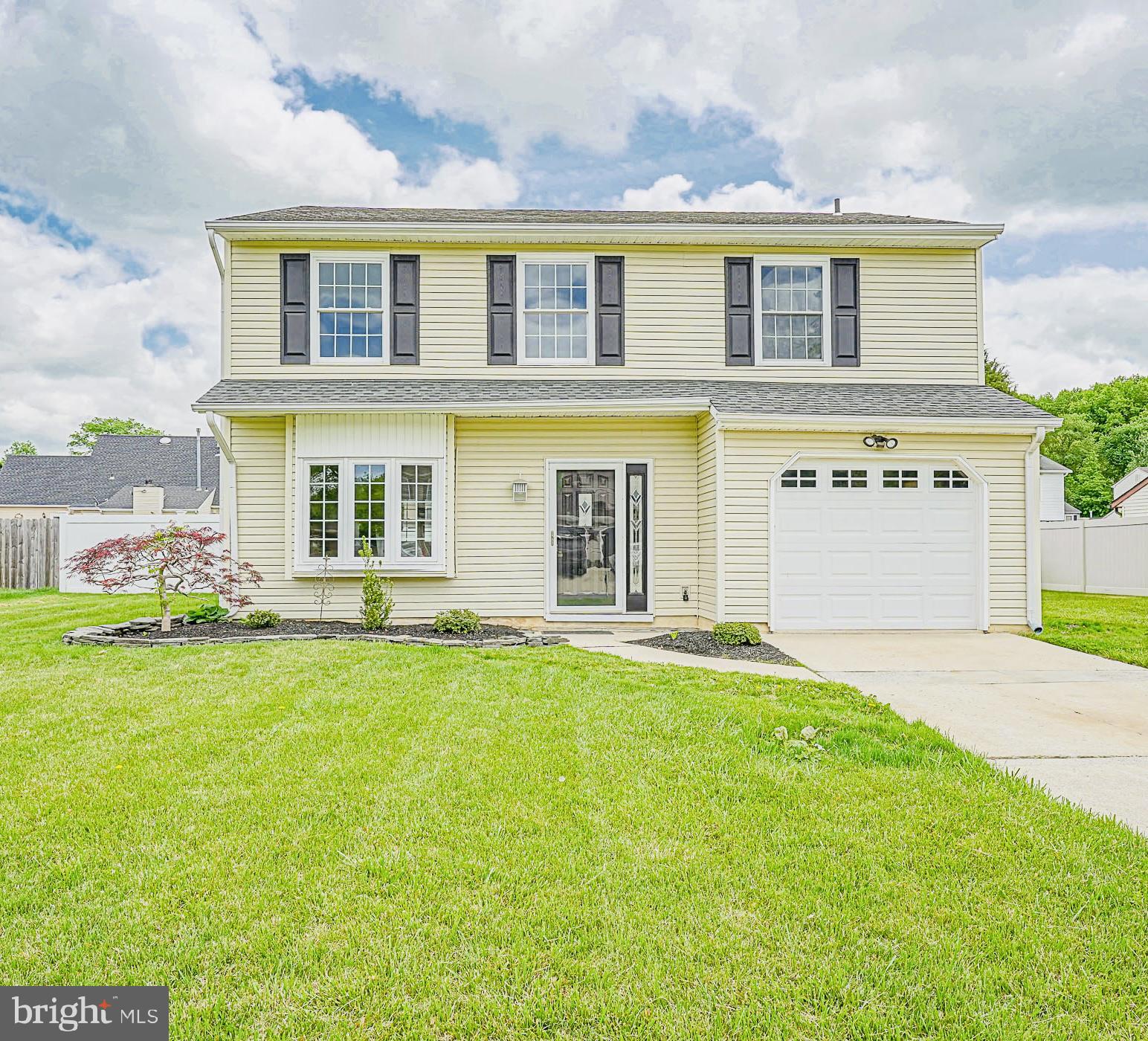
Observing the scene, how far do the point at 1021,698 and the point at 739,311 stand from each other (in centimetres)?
623

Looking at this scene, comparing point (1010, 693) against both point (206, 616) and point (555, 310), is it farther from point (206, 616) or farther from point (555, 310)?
point (206, 616)

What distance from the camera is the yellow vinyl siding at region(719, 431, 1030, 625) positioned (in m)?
8.66

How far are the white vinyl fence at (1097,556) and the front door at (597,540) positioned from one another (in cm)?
931

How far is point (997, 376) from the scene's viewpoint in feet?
76.1

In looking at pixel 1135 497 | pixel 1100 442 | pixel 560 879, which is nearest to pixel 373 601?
pixel 560 879

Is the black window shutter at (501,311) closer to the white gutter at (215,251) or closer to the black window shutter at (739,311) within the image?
the black window shutter at (739,311)

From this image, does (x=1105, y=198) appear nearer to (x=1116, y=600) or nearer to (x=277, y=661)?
(x=1116, y=600)

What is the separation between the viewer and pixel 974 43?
10969 millimetres

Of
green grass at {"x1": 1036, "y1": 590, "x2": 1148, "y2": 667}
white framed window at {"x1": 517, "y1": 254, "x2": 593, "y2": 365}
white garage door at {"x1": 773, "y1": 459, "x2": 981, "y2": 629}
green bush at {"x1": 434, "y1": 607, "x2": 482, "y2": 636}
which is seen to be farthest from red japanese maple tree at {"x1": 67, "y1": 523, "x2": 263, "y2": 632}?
green grass at {"x1": 1036, "y1": 590, "x2": 1148, "y2": 667}

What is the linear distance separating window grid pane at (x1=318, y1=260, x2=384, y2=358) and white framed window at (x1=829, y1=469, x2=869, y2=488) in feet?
20.1

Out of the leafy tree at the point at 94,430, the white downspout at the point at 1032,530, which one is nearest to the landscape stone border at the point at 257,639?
the white downspout at the point at 1032,530

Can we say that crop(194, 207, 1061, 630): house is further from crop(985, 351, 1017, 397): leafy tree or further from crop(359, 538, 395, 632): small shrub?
crop(985, 351, 1017, 397): leafy tree

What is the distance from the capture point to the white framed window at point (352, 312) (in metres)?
9.73

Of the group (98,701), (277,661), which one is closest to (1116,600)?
(277,661)
